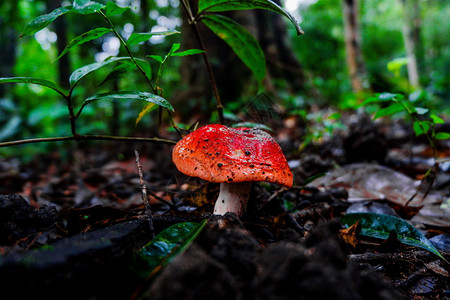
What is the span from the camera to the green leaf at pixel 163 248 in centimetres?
95

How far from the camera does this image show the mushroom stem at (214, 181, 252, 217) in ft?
5.05

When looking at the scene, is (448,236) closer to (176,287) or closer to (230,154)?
(230,154)

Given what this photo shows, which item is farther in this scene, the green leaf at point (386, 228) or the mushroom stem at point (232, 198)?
the mushroom stem at point (232, 198)

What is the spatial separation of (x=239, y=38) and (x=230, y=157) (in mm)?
829

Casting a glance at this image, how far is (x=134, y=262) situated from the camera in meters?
0.97

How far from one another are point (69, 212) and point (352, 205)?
1790mm

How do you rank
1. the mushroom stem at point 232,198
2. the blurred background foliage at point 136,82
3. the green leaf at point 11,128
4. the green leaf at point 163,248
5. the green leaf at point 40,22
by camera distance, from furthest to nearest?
the green leaf at point 11,128 → the blurred background foliage at point 136,82 → the mushroom stem at point 232,198 → the green leaf at point 40,22 → the green leaf at point 163,248

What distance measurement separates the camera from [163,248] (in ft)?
3.44

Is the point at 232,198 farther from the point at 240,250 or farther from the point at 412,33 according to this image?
the point at 412,33

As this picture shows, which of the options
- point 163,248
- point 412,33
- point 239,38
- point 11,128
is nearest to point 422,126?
point 239,38

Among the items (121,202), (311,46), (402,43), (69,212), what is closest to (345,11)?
(311,46)

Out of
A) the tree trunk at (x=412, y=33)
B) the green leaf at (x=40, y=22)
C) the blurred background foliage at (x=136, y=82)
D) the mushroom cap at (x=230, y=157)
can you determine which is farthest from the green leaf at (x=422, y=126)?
the tree trunk at (x=412, y=33)

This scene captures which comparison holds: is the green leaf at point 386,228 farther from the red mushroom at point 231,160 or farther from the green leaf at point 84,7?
the green leaf at point 84,7

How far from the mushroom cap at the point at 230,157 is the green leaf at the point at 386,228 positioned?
52 cm
